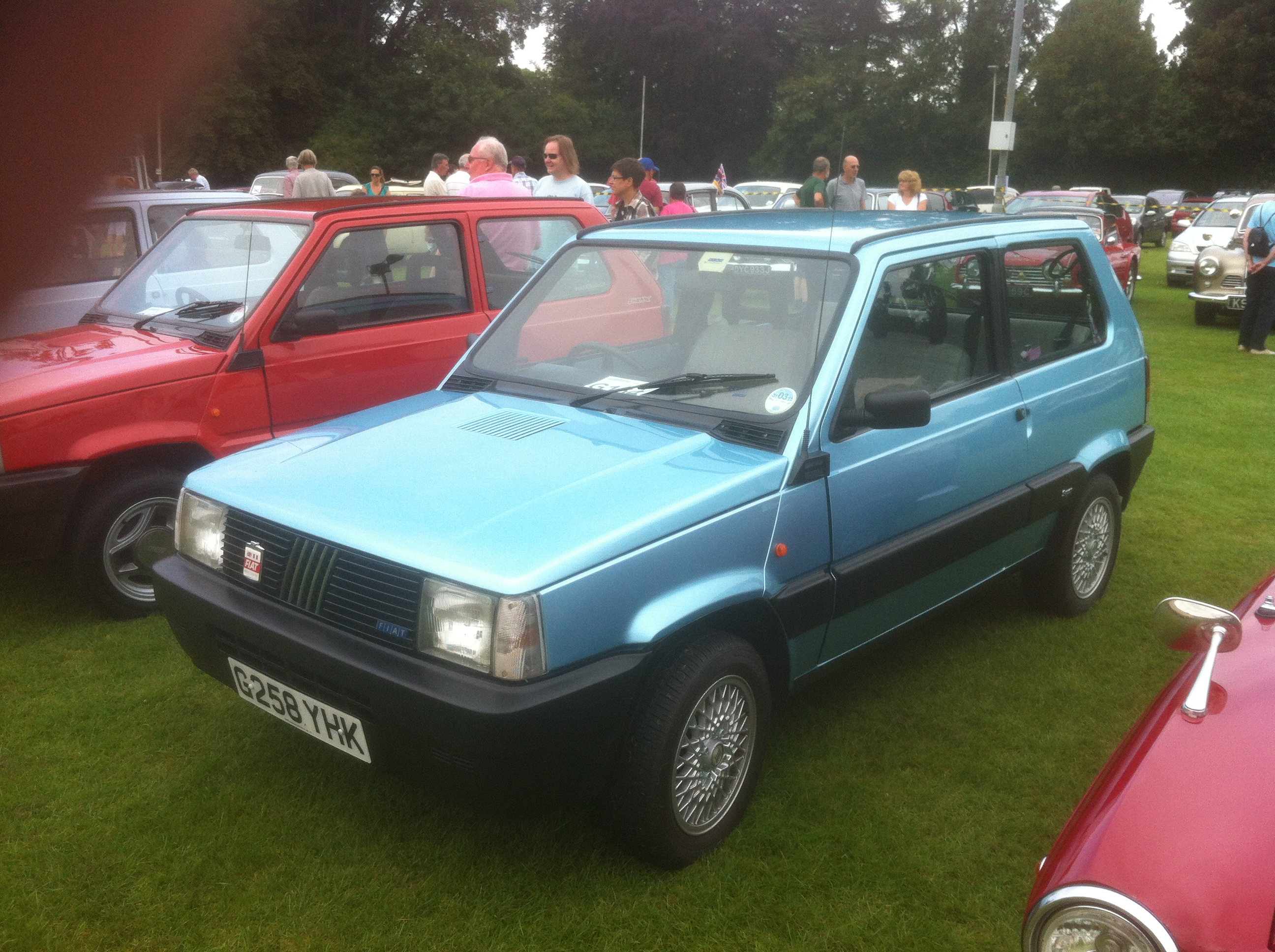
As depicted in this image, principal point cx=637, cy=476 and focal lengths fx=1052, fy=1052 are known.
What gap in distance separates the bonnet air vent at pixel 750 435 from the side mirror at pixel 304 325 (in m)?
2.32

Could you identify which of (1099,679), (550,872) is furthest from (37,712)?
(1099,679)

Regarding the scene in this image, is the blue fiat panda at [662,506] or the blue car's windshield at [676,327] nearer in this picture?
the blue fiat panda at [662,506]

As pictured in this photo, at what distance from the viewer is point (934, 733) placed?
151 inches

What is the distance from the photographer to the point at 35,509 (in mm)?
4109

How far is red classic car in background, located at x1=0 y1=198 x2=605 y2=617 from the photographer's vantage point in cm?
418

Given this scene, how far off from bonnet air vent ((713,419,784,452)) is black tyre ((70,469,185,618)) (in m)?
2.47

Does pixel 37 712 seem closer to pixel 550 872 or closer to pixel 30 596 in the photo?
pixel 30 596

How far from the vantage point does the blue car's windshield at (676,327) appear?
343cm

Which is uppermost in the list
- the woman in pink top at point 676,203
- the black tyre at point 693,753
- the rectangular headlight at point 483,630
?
the woman in pink top at point 676,203

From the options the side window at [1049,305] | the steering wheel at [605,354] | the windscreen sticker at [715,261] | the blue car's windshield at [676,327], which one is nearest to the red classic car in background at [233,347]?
the blue car's windshield at [676,327]

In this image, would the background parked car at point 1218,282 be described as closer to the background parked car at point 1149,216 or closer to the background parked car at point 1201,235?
the background parked car at point 1201,235

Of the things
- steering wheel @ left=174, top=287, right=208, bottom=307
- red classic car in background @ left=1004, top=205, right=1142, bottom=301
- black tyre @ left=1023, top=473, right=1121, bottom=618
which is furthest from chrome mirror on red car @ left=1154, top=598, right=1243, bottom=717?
red classic car in background @ left=1004, top=205, right=1142, bottom=301

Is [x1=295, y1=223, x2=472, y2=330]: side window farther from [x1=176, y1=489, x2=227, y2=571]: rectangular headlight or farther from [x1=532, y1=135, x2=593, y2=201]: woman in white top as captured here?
[x1=532, y1=135, x2=593, y2=201]: woman in white top

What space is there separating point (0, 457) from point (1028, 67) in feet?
189
